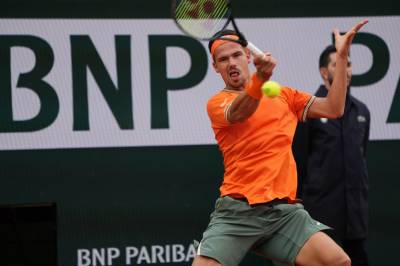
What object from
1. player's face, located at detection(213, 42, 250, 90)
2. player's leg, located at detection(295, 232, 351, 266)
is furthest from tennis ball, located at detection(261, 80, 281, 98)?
player's leg, located at detection(295, 232, 351, 266)

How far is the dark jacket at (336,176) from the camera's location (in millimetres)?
5535

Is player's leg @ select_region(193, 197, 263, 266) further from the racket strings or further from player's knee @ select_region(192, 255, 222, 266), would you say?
the racket strings

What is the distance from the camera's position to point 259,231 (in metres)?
4.48

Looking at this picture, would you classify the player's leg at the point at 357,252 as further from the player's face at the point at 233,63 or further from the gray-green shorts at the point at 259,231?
the player's face at the point at 233,63

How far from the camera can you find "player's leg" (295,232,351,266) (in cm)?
429

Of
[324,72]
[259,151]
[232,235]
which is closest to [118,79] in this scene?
[324,72]

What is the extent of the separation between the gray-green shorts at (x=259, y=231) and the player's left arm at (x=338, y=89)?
505 millimetres

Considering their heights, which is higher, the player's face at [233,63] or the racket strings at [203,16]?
the racket strings at [203,16]

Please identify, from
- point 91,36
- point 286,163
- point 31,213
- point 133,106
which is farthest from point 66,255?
point 286,163

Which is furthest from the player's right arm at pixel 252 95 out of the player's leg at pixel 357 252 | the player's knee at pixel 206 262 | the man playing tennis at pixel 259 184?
the player's leg at pixel 357 252

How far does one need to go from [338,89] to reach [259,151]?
49 centimetres

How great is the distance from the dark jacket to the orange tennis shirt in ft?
3.28

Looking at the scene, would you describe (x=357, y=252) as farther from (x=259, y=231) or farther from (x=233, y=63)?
(x=233, y=63)

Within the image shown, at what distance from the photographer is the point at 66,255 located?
5848 millimetres
